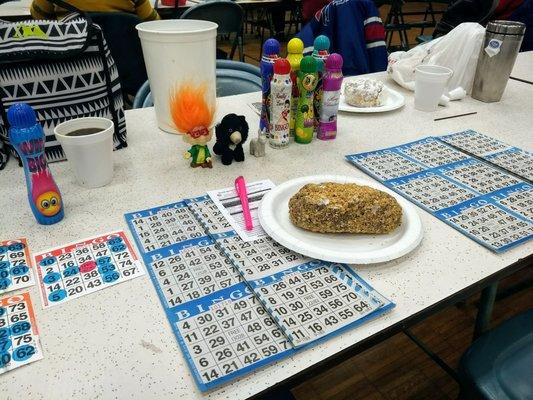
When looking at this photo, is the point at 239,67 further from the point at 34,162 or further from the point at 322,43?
the point at 34,162

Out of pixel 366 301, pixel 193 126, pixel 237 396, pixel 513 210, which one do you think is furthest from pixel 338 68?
pixel 237 396

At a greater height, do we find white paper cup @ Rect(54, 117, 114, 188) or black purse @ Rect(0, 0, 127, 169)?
black purse @ Rect(0, 0, 127, 169)

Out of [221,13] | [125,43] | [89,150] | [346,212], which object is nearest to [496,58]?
[346,212]

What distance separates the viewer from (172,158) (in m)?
0.94

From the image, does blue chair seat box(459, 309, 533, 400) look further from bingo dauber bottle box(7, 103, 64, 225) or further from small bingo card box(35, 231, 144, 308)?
bingo dauber bottle box(7, 103, 64, 225)

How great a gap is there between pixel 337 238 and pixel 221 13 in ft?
7.85

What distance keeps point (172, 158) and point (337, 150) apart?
0.39m

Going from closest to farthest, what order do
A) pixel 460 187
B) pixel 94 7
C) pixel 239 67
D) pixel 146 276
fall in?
pixel 146 276, pixel 460 187, pixel 239 67, pixel 94 7

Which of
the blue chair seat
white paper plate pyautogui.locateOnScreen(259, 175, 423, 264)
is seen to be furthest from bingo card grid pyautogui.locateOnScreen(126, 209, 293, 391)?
the blue chair seat

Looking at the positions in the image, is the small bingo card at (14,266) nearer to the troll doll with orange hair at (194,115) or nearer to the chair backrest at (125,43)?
the troll doll with orange hair at (194,115)

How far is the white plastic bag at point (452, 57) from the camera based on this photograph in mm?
1329

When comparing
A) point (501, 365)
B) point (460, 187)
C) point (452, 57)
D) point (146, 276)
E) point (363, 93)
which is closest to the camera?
point (146, 276)

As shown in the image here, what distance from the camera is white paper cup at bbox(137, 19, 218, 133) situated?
915 mm

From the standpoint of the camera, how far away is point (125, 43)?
2.06 metres
